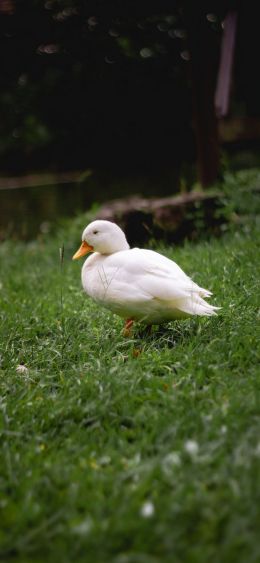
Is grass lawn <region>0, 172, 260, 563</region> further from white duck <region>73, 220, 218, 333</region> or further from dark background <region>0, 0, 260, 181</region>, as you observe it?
dark background <region>0, 0, 260, 181</region>

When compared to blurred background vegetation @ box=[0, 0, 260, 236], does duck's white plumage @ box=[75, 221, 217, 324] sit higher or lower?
higher

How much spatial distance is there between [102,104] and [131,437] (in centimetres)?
1699

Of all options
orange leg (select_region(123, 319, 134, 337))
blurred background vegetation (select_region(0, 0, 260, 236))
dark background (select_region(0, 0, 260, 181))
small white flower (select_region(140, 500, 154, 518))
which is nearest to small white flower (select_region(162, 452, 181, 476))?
small white flower (select_region(140, 500, 154, 518))

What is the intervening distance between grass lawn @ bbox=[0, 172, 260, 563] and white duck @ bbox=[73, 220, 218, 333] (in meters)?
0.15

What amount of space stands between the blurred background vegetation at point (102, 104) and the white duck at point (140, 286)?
26.4 ft

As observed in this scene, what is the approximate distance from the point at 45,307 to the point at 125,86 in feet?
50.1

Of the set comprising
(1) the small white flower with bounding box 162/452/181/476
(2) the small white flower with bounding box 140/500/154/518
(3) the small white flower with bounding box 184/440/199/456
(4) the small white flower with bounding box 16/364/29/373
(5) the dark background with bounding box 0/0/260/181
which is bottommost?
(5) the dark background with bounding box 0/0/260/181

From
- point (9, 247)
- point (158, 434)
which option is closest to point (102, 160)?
point (9, 247)

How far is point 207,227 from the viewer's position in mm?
6414

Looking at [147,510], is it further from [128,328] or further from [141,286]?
[128,328]

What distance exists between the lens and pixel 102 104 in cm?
1841

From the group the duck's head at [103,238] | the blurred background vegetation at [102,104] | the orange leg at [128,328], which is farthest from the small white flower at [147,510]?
the blurred background vegetation at [102,104]

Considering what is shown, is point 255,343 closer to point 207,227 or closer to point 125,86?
point 207,227

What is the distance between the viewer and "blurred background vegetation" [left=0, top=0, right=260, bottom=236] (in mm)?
12179
